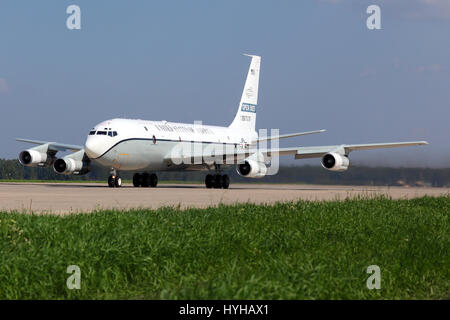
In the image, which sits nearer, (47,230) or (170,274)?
(170,274)

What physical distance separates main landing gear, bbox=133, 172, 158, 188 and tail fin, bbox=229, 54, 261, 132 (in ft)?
30.6

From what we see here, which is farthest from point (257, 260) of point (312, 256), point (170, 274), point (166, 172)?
point (166, 172)

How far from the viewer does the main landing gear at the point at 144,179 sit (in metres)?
37.5

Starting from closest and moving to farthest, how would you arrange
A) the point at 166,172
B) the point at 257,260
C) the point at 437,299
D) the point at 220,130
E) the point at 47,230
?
the point at 437,299, the point at 257,260, the point at 47,230, the point at 166,172, the point at 220,130

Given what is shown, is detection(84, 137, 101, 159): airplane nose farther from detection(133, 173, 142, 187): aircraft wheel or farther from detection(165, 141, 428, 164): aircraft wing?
detection(133, 173, 142, 187): aircraft wheel

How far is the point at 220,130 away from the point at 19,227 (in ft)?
109

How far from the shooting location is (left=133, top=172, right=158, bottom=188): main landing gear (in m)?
37.5

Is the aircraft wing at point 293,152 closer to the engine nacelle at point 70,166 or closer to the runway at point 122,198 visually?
the engine nacelle at point 70,166

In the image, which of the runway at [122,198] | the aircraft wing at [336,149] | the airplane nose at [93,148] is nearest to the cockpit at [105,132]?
the airplane nose at [93,148]

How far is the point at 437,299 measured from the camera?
755 cm

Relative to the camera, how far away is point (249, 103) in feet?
152

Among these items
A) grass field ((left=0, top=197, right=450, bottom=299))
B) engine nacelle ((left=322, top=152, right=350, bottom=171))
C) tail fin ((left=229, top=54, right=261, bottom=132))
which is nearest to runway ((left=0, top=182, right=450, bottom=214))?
grass field ((left=0, top=197, right=450, bottom=299))

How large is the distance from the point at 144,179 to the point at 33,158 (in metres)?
6.81
